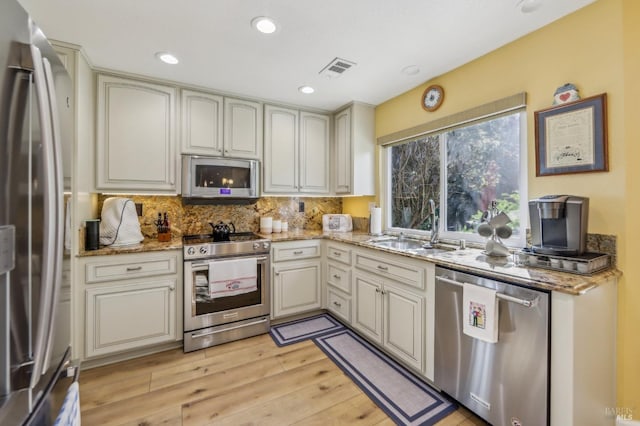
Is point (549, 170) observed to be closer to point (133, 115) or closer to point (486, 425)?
point (486, 425)

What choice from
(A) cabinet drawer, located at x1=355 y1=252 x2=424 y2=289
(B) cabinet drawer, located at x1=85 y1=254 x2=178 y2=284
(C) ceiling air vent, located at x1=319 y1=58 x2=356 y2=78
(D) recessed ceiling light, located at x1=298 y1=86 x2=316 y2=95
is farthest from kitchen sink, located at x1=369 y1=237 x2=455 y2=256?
(B) cabinet drawer, located at x1=85 y1=254 x2=178 y2=284

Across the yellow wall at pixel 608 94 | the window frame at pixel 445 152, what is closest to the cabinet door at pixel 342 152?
the window frame at pixel 445 152

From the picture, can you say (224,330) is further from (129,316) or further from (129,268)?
(129,268)

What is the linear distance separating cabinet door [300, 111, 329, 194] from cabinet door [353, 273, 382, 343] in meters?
1.31

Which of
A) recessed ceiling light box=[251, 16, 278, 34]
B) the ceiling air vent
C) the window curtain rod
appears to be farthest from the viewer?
the ceiling air vent

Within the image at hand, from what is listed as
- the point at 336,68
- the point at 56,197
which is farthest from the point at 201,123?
the point at 56,197

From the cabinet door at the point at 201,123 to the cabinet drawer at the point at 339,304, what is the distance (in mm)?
1880

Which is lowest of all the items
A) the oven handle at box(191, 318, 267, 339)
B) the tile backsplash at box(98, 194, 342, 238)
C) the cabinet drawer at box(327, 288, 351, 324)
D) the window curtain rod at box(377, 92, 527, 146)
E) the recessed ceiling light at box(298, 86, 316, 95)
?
the oven handle at box(191, 318, 267, 339)

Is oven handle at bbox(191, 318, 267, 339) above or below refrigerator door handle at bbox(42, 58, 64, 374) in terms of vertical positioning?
below

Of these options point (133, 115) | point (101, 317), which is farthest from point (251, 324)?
point (133, 115)

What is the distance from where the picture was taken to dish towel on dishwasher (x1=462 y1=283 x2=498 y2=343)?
145cm

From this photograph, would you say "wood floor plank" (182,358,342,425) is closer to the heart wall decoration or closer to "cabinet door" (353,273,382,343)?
"cabinet door" (353,273,382,343)

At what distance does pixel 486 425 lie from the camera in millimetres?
1586

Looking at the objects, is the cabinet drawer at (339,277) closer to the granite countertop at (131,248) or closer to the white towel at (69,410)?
the granite countertop at (131,248)
